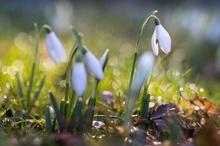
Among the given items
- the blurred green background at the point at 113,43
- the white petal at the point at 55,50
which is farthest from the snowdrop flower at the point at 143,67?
the blurred green background at the point at 113,43

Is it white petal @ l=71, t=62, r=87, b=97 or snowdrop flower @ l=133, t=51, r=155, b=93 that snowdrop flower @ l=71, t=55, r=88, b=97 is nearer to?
white petal @ l=71, t=62, r=87, b=97

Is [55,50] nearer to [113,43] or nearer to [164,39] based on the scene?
[164,39]

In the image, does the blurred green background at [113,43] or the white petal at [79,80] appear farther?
the blurred green background at [113,43]

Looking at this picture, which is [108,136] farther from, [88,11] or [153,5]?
[153,5]

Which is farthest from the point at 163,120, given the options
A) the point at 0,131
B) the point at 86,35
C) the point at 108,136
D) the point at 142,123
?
the point at 86,35

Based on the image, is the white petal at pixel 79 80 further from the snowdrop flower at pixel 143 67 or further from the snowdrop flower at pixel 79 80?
the snowdrop flower at pixel 143 67

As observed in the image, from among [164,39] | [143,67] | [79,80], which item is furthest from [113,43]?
[79,80]

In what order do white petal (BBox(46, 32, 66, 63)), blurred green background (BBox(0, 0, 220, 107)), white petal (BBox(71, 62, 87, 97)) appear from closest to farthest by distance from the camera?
white petal (BBox(71, 62, 87, 97)), white petal (BBox(46, 32, 66, 63)), blurred green background (BBox(0, 0, 220, 107))

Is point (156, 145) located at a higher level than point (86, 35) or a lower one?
lower

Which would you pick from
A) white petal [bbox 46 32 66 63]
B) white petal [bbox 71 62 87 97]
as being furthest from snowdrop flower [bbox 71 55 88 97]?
white petal [bbox 46 32 66 63]
